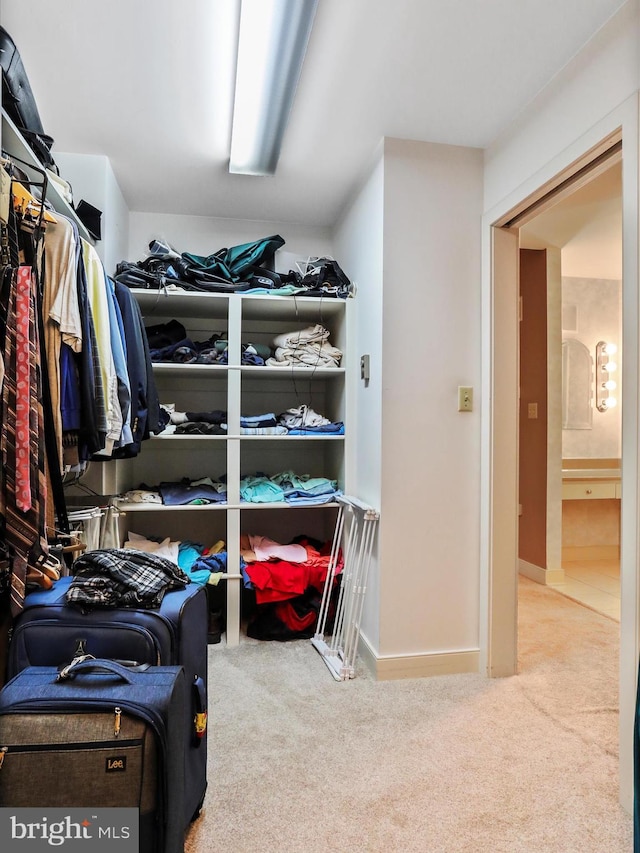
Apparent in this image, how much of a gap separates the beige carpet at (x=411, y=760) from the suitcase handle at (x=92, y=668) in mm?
586

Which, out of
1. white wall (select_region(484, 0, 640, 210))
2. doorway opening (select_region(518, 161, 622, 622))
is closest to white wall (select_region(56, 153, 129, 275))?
white wall (select_region(484, 0, 640, 210))

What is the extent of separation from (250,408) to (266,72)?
1.88 metres

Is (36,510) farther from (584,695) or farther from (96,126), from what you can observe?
(584,695)

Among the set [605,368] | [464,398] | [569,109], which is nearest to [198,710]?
[464,398]

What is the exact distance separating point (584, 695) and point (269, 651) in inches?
55.0

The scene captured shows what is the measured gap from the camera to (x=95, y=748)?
3.48 feet

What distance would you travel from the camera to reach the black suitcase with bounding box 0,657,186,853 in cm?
104

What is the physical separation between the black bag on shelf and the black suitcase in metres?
1.56

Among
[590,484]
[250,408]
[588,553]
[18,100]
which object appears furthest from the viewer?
[588,553]

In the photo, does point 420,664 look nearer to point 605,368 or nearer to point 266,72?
point 266,72

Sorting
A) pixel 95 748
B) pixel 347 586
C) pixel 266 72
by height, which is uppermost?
pixel 266 72

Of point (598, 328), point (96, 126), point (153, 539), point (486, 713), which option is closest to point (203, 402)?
point (153, 539)

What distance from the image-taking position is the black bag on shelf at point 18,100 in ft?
5.09

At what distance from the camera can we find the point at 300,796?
156cm
